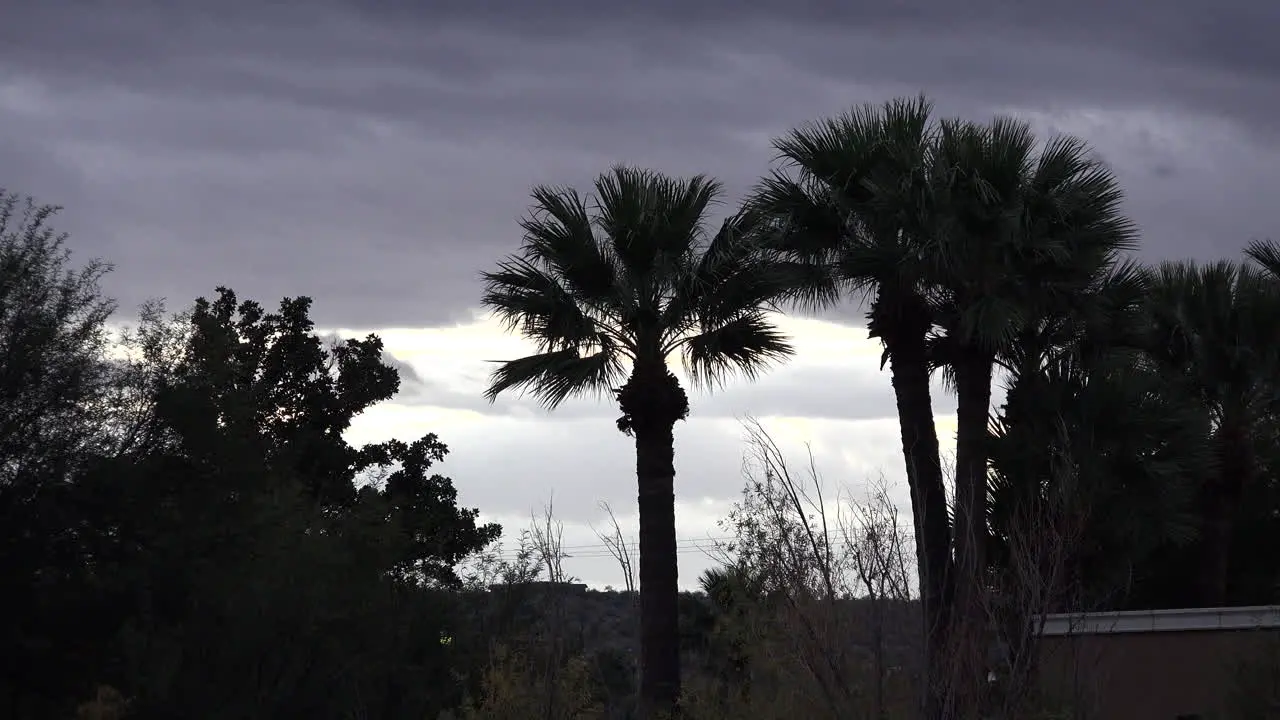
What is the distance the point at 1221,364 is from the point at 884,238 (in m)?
12.0

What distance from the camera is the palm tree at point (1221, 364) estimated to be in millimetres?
29500

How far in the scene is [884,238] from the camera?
21516mm

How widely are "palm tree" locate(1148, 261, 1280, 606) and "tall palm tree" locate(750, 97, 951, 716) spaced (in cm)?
993

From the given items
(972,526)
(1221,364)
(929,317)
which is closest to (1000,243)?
(929,317)

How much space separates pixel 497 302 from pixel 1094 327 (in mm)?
9645

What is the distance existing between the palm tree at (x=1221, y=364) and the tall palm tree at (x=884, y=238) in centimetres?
993

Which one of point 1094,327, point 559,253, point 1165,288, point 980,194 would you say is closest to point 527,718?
point 559,253

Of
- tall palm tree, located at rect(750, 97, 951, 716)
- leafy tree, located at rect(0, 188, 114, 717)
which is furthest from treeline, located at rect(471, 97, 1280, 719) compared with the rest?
leafy tree, located at rect(0, 188, 114, 717)

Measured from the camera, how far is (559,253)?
917 inches

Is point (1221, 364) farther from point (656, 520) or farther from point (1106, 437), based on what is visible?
point (656, 520)

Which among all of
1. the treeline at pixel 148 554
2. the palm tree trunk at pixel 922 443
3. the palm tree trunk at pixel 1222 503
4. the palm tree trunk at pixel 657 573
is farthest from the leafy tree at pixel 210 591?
the palm tree trunk at pixel 1222 503

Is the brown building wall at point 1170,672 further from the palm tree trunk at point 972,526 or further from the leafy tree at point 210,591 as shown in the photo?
the leafy tree at point 210,591

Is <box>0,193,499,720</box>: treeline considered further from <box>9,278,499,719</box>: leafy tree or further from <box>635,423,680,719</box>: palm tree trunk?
<box>635,423,680,719</box>: palm tree trunk

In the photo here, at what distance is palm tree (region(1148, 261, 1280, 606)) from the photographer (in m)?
29.5
